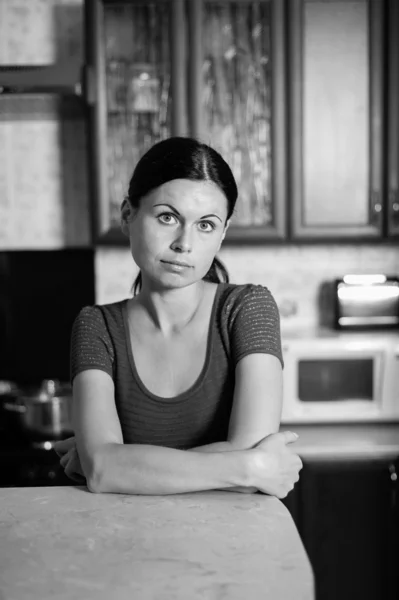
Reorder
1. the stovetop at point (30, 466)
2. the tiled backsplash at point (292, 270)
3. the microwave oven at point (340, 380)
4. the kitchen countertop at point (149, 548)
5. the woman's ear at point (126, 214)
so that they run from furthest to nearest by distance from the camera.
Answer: the tiled backsplash at point (292, 270), the microwave oven at point (340, 380), the stovetop at point (30, 466), the woman's ear at point (126, 214), the kitchen countertop at point (149, 548)

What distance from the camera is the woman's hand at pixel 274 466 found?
3.46ft

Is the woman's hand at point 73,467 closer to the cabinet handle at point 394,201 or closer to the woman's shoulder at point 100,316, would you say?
the woman's shoulder at point 100,316

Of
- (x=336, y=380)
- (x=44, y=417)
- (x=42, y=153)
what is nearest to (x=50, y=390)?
(x=44, y=417)

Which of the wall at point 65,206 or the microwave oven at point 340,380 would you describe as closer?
the microwave oven at point 340,380

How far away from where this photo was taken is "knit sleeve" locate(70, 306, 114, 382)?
4.27 feet

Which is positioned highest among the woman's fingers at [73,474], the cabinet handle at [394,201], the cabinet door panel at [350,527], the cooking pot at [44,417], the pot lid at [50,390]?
the cabinet handle at [394,201]

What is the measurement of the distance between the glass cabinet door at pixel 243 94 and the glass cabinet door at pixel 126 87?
73mm

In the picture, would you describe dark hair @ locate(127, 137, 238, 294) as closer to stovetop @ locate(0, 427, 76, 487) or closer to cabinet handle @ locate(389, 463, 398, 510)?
stovetop @ locate(0, 427, 76, 487)

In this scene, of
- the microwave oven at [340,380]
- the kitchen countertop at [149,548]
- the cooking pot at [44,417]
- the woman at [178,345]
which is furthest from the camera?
the microwave oven at [340,380]

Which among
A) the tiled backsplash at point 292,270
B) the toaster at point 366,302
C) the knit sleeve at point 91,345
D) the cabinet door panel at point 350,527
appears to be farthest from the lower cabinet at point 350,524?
the knit sleeve at point 91,345

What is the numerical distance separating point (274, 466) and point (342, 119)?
1842 mm

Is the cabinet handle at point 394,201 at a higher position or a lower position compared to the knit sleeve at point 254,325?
higher

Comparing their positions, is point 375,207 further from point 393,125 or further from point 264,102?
point 264,102

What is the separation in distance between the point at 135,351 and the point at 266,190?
4.78ft
